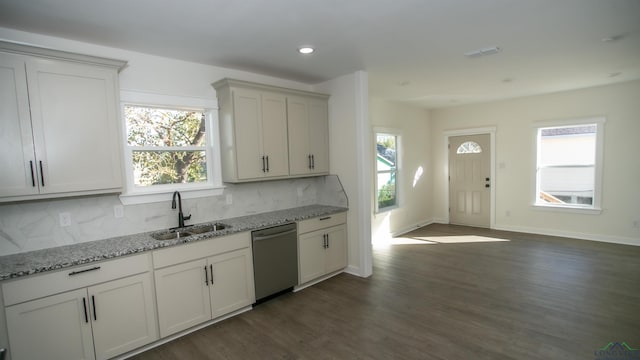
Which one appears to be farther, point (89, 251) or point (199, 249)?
point (199, 249)

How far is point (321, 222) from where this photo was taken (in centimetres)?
389

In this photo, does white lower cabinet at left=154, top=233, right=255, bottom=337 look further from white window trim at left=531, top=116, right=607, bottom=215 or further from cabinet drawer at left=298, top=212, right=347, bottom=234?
white window trim at left=531, top=116, right=607, bottom=215

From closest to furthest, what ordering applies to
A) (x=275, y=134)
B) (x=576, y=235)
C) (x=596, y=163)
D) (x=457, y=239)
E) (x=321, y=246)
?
(x=275, y=134) < (x=321, y=246) < (x=596, y=163) < (x=576, y=235) < (x=457, y=239)

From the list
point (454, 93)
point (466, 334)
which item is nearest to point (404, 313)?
point (466, 334)

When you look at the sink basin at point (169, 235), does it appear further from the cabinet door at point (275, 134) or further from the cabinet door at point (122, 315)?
the cabinet door at point (275, 134)

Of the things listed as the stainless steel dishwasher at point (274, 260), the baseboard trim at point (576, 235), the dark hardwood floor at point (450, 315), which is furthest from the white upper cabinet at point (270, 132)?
the baseboard trim at point (576, 235)

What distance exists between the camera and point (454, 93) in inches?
211

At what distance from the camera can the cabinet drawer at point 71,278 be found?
2.03 meters

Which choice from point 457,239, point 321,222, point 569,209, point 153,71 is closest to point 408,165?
point 457,239

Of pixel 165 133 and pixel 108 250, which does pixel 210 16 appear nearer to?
pixel 165 133

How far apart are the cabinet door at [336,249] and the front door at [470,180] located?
386 cm

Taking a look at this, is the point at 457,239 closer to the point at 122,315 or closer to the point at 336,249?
the point at 336,249

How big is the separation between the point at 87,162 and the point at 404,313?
311cm

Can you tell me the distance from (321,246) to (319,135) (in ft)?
4.67
